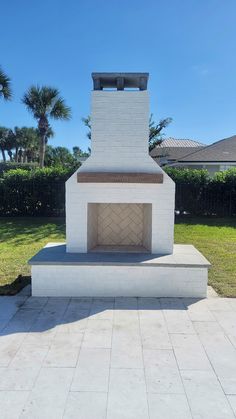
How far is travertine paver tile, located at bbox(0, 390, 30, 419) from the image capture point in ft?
8.35

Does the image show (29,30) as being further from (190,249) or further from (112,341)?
(112,341)

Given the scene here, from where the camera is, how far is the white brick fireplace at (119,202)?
518 centimetres

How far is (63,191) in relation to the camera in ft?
45.5

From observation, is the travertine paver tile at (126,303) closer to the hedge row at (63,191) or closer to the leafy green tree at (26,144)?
the hedge row at (63,191)

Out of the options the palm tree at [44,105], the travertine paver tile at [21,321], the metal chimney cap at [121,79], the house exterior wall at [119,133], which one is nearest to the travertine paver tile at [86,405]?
the travertine paver tile at [21,321]

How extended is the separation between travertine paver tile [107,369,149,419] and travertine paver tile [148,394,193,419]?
64 millimetres

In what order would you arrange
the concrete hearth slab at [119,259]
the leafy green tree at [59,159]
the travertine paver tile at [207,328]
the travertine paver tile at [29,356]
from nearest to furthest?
1. the travertine paver tile at [29,356]
2. the travertine paver tile at [207,328]
3. the concrete hearth slab at [119,259]
4. the leafy green tree at [59,159]

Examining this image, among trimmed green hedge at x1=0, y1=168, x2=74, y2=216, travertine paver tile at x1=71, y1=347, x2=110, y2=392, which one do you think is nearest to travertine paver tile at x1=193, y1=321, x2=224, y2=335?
travertine paver tile at x1=71, y1=347, x2=110, y2=392

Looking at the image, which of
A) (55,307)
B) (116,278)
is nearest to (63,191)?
(116,278)

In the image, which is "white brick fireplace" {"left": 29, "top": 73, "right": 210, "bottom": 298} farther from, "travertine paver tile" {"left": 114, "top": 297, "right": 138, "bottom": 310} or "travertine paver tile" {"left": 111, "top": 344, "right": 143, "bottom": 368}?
"travertine paver tile" {"left": 111, "top": 344, "right": 143, "bottom": 368}

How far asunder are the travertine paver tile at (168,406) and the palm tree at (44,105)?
60.0 ft

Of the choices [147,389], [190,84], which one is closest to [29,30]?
[190,84]

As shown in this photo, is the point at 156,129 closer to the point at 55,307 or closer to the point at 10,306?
the point at 55,307

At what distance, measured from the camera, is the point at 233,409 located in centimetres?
264
